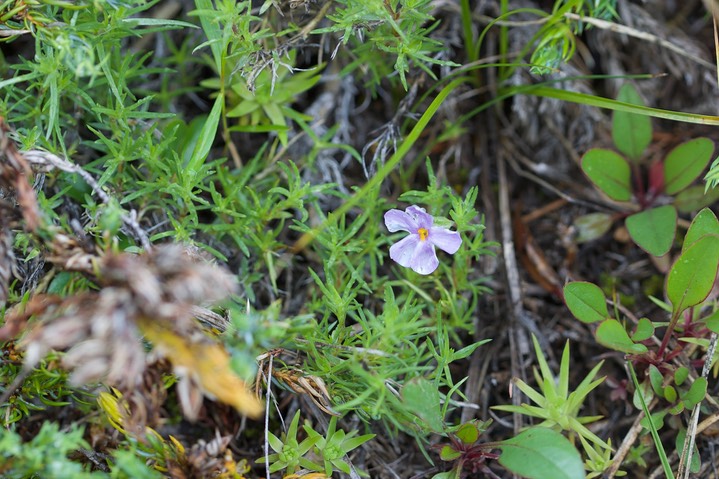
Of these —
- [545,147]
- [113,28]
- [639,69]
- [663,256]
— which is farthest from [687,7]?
[113,28]

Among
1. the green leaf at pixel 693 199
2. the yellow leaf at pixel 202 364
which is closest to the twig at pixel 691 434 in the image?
the green leaf at pixel 693 199

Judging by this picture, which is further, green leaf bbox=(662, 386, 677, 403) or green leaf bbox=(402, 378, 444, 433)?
green leaf bbox=(662, 386, 677, 403)

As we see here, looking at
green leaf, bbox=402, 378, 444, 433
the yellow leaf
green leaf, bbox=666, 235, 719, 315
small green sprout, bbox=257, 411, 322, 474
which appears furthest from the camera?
green leaf, bbox=666, 235, 719, 315

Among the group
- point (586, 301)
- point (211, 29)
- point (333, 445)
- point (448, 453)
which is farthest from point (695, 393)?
point (211, 29)

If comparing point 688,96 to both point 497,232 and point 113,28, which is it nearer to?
point 497,232

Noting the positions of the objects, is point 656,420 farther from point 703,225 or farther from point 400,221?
point 400,221

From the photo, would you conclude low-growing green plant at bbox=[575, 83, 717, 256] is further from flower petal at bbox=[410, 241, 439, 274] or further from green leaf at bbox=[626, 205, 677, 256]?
flower petal at bbox=[410, 241, 439, 274]

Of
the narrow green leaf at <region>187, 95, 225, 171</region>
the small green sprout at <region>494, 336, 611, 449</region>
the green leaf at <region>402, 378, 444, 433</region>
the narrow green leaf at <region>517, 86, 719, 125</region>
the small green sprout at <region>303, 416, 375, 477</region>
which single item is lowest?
the small green sprout at <region>303, 416, 375, 477</region>

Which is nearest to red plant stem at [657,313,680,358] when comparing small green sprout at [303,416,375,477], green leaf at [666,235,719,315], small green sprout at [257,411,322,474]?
green leaf at [666,235,719,315]
